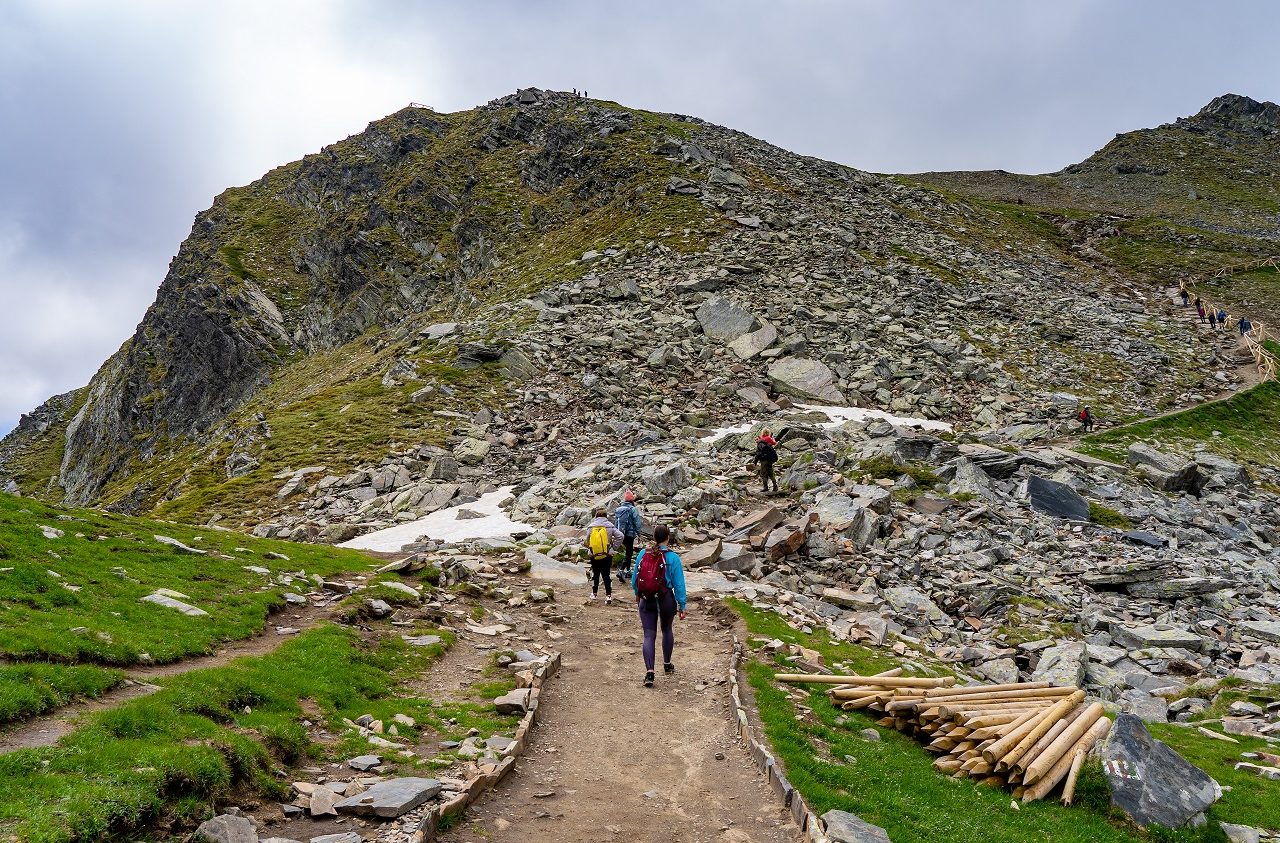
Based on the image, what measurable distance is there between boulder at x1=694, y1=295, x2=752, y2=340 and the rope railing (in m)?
40.4

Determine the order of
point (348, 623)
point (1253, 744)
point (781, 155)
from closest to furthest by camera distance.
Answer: point (1253, 744)
point (348, 623)
point (781, 155)

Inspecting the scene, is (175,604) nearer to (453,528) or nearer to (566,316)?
(453,528)

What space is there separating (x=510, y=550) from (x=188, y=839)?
2132 cm

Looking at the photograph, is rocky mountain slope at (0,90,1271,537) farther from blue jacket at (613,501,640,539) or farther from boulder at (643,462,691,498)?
blue jacket at (613,501,640,539)

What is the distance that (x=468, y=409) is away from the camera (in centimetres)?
4634

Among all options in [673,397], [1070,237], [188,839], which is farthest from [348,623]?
[1070,237]

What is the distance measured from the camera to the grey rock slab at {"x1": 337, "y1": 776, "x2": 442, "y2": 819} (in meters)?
9.15

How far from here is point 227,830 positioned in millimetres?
7828

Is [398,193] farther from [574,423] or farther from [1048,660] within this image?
[1048,660]

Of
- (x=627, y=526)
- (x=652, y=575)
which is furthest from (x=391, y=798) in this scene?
(x=627, y=526)

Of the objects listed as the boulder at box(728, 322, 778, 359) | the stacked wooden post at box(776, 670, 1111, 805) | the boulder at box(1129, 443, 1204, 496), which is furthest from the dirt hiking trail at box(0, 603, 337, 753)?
the boulder at box(1129, 443, 1204, 496)

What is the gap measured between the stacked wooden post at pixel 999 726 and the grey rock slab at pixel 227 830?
1142 centimetres

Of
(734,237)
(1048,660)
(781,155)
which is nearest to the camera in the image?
(1048,660)

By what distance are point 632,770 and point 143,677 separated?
27.4 ft
